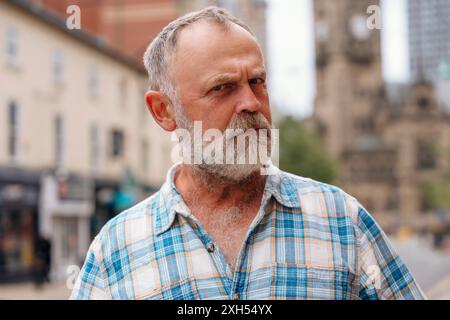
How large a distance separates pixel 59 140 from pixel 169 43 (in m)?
22.2

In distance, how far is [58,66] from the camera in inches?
934

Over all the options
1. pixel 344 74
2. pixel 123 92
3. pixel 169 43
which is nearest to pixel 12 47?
pixel 123 92

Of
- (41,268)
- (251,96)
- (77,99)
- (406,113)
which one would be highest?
(406,113)

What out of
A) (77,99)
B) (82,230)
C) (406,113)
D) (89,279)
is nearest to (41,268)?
(82,230)

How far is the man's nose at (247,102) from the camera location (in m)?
2.12

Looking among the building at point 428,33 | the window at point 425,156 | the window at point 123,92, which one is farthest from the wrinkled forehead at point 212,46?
the building at point 428,33

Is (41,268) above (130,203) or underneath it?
underneath

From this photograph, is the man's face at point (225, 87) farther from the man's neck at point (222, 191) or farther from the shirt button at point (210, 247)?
the shirt button at point (210, 247)

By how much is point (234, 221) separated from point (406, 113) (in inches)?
3297

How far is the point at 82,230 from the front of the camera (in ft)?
81.7

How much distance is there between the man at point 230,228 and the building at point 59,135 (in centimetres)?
1877

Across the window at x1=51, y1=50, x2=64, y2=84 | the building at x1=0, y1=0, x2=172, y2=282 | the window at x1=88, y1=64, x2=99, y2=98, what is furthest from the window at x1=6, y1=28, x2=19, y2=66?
the window at x1=88, y1=64, x2=99, y2=98
